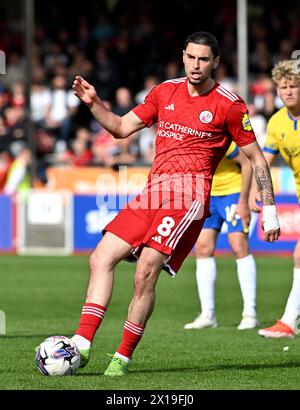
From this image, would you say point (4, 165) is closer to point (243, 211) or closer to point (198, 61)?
point (243, 211)

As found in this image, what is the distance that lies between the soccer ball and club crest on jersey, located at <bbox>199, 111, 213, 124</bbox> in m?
1.80

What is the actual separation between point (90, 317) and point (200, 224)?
3.36ft

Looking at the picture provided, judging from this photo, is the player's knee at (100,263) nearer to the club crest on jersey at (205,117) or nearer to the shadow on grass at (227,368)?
the shadow on grass at (227,368)

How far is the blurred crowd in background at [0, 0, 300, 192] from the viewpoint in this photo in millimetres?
22266

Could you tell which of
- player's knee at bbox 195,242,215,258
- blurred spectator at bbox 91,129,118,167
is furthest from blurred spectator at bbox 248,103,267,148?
player's knee at bbox 195,242,215,258

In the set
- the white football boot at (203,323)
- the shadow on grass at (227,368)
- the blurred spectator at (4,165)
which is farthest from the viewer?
the blurred spectator at (4,165)

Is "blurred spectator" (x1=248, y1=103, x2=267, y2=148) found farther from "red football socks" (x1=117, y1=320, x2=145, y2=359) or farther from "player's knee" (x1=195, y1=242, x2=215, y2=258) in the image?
"red football socks" (x1=117, y1=320, x2=145, y2=359)

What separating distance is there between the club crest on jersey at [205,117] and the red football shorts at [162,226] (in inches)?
22.6

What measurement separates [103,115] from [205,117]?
72 centimetres

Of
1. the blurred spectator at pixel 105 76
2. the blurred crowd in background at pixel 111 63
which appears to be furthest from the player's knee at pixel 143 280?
the blurred spectator at pixel 105 76

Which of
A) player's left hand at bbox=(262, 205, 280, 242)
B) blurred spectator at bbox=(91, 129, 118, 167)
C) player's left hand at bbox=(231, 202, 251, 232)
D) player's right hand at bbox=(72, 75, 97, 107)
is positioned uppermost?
player's right hand at bbox=(72, 75, 97, 107)

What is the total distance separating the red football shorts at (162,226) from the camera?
25.4 feet
